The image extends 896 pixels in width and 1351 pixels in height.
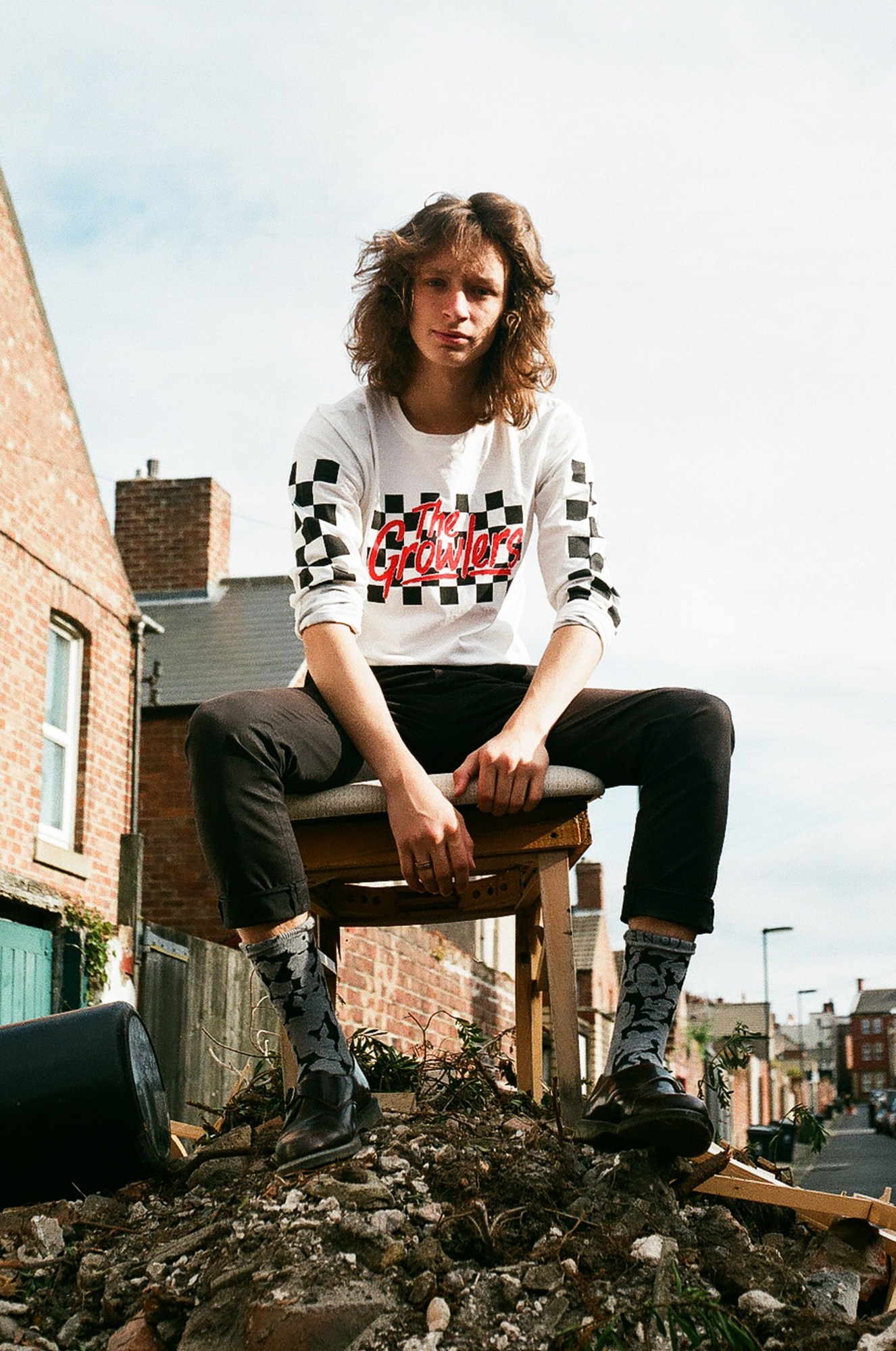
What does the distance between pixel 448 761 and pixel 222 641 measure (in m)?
14.9

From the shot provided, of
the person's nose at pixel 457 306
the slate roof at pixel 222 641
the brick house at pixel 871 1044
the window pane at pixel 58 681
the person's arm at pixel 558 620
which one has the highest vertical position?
the slate roof at pixel 222 641

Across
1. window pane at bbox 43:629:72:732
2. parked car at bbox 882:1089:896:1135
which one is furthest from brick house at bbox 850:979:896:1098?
window pane at bbox 43:629:72:732

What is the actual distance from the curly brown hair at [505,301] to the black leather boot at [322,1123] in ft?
5.26

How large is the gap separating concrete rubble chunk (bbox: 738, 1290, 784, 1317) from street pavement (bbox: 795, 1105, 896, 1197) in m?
6.67

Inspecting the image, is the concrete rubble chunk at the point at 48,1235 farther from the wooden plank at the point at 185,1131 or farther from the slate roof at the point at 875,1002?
the slate roof at the point at 875,1002

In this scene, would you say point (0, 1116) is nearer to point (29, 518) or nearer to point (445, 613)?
point (445, 613)

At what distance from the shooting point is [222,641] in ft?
58.1

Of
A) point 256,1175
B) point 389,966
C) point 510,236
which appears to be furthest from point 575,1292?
point 389,966

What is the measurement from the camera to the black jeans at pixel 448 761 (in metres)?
2.64

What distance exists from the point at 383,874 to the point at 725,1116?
2.28 metres

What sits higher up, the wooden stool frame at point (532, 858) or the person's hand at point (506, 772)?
the person's hand at point (506, 772)

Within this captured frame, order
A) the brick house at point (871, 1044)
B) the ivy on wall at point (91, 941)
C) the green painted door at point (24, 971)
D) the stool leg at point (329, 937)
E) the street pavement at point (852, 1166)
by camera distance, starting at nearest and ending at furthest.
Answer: the stool leg at point (329, 937), the green painted door at point (24, 971), the ivy on wall at point (91, 941), the street pavement at point (852, 1166), the brick house at point (871, 1044)

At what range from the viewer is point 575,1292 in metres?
2.30

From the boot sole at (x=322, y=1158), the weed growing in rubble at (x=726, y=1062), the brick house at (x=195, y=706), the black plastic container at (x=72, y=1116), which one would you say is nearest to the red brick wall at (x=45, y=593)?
the brick house at (x=195, y=706)
